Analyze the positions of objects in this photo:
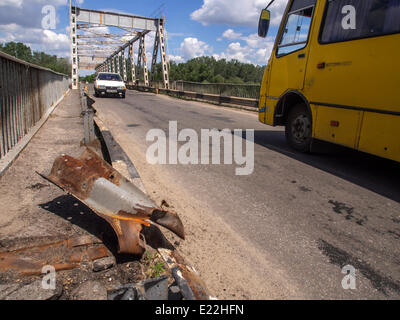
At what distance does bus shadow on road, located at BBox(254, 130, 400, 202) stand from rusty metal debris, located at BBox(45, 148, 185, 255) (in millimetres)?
3343

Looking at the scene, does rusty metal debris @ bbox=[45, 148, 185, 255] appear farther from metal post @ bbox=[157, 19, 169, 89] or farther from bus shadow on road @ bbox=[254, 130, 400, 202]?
metal post @ bbox=[157, 19, 169, 89]

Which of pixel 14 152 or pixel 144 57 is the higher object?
pixel 144 57

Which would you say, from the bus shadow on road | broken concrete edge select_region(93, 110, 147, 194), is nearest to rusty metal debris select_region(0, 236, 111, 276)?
broken concrete edge select_region(93, 110, 147, 194)

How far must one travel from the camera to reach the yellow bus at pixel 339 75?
13.3 ft

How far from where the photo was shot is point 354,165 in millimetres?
5414

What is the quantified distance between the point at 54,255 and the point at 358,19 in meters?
5.29

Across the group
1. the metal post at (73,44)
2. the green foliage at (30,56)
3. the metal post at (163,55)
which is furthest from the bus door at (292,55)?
the green foliage at (30,56)

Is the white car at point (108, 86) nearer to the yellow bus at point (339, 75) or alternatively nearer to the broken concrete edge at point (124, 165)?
the yellow bus at point (339, 75)

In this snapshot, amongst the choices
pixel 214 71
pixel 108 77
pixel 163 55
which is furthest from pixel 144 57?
pixel 214 71

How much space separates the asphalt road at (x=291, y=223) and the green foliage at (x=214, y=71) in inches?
4052

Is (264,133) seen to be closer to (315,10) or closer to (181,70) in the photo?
(315,10)

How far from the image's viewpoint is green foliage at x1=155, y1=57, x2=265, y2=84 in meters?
110

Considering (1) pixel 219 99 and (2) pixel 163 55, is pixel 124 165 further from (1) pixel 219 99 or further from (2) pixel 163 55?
(2) pixel 163 55

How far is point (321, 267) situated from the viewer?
2.44 metres
